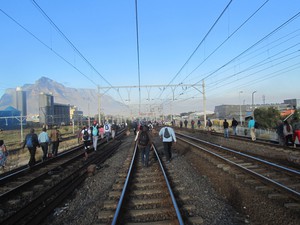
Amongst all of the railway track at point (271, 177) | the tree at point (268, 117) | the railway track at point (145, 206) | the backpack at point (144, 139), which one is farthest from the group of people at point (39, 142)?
the tree at point (268, 117)

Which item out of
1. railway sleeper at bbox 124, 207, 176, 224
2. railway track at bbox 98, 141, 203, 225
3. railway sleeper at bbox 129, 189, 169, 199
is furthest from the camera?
railway sleeper at bbox 129, 189, 169, 199

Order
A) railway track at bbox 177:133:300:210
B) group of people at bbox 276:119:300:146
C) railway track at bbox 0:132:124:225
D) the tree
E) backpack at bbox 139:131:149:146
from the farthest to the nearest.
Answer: the tree < group of people at bbox 276:119:300:146 < backpack at bbox 139:131:149:146 < railway track at bbox 177:133:300:210 < railway track at bbox 0:132:124:225

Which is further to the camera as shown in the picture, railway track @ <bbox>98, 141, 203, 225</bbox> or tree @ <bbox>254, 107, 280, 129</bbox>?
tree @ <bbox>254, 107, 280, 129</bbox>

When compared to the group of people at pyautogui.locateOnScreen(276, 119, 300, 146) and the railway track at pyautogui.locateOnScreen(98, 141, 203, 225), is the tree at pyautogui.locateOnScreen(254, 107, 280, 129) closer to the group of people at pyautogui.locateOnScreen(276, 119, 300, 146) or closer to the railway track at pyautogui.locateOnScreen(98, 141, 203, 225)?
the group of people at pyautogui.locateOnScreen(276, 119, 300, 146)

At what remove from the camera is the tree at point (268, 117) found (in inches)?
1755

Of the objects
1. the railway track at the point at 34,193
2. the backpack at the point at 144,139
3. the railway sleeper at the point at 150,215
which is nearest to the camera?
the railway sleeper at the point at 150,215

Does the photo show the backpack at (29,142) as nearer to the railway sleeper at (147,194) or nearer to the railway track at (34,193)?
the railway track at (34,193)

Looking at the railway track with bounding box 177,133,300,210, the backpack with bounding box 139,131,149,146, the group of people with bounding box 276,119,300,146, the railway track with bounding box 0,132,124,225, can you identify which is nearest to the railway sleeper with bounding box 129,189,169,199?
the railway track with bounding box 0,132,124,225

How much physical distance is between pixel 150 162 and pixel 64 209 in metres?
7.24

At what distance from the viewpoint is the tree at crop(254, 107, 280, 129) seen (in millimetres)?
44588

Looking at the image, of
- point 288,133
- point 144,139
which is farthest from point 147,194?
point 288,133

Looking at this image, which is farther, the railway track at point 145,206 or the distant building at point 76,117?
the distant building at point 76,117

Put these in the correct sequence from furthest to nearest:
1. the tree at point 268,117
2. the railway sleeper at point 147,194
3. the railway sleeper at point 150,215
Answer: the tree at point 268,117 < the railway sleeper at point 147,194 < the railway sleeper at point 150,215

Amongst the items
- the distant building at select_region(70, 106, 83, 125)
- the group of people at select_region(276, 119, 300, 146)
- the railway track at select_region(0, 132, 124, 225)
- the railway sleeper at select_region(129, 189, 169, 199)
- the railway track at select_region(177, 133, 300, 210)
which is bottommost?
the railway track at select_region(0, 132, 124, 225)
